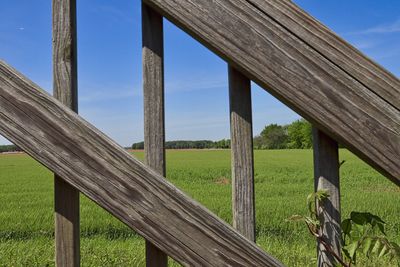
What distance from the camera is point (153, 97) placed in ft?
3.58

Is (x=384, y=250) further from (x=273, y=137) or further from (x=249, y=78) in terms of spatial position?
(x=273, y=137)

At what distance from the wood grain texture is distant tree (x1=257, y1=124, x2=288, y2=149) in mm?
69616

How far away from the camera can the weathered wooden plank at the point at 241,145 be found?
3.58 ft

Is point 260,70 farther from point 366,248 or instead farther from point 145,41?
point 366,248

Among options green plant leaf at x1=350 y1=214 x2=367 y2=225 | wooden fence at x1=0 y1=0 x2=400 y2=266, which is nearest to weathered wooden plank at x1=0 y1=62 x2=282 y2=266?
wooden fence at x1=0 y1=0 x2=400 y2=266

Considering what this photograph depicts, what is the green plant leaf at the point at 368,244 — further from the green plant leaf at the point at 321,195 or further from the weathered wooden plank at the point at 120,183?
the weathered wooden plank at the point at 120,183

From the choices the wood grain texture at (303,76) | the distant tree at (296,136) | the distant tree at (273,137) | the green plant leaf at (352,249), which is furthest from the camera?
Answer: the distant tree at (296,136)

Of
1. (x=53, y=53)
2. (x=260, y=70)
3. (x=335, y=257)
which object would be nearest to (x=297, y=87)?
(x=260, y=70)

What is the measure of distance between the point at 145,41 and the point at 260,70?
0.29 meters

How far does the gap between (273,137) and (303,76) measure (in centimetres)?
7141

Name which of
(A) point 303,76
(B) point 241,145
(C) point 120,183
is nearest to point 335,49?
(A) point 303,76

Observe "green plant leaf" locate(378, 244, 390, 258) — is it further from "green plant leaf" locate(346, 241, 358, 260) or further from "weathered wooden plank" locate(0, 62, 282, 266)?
"weathered wooden plank" locate(0, 62, 282, 266)

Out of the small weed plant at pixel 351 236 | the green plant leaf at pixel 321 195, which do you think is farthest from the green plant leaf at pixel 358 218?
the green plant leaf at pixel 321 195

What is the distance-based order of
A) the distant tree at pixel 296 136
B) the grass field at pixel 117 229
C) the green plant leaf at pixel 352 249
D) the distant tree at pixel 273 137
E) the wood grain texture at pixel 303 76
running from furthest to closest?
the distant tree at pixel 296 136 < the distant tree at pixel 273 137 < the grass field at pixel 117 229 < the green plant leaf at pixel 352 249 < the wood grain texture at pixel 303 76
